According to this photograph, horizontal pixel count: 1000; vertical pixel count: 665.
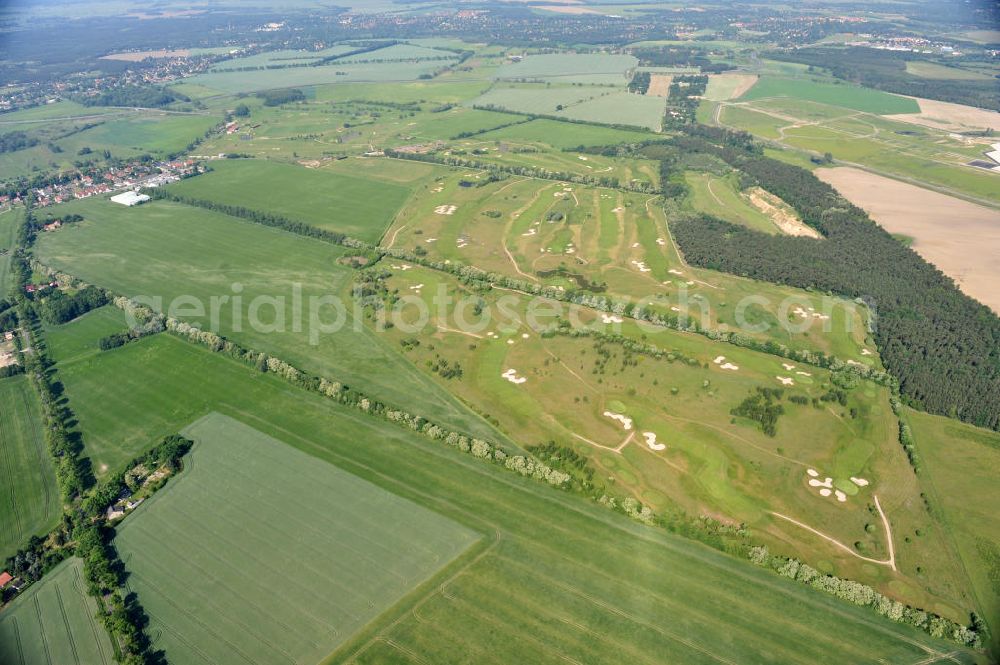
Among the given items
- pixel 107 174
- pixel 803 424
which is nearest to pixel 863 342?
pixel 803 424

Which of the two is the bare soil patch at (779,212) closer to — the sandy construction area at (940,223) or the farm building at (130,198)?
the sandy construction area at (940,223)

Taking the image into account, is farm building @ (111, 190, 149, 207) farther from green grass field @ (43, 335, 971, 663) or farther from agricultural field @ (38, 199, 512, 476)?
green grass field @ (43, 335, 971, 663)

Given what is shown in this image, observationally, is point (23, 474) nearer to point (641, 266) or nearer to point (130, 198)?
point (641, 266)

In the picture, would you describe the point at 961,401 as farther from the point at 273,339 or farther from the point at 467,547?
the point at 273,339

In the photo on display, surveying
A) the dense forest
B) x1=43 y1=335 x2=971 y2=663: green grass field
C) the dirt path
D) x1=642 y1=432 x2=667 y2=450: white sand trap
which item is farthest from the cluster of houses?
the dirt path

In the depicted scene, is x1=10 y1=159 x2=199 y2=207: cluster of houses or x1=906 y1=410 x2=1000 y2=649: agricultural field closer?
x1=906 y1=410 x2=1000 y2=649: agricultural field

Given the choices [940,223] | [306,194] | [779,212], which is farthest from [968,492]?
[306,194]
